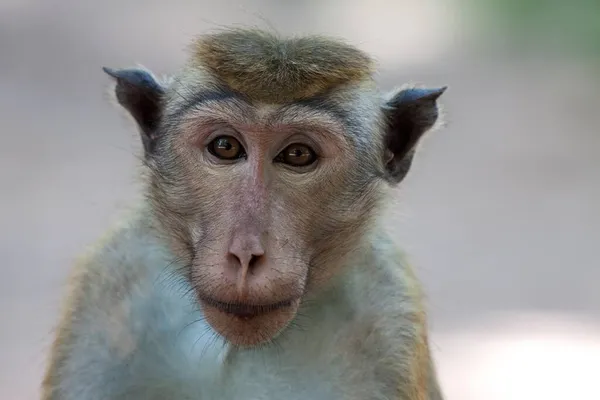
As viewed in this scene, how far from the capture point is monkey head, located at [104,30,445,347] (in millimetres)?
2537

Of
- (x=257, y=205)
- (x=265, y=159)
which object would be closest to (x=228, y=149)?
(x=265, y=159)

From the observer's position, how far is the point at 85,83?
23.2 ft

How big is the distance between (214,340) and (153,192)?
17.0 inches

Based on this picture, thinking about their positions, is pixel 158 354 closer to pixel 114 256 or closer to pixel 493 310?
pixel 114 256

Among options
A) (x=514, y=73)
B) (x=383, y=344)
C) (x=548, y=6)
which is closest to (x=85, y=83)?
(x=514, y=73)

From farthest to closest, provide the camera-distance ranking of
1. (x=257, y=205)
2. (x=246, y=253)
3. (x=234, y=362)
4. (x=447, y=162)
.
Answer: (x=447, y=162)
(x=234, y=362)
(x=257, y=205)
(x=246, y=253)

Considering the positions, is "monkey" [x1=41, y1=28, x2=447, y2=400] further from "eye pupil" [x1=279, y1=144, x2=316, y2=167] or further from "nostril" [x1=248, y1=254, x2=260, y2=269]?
"nostril" [x1=248, y1=254, x2=260, y2=269]

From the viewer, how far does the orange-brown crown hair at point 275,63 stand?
8.84 ft

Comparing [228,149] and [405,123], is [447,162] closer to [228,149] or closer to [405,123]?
[405,123]

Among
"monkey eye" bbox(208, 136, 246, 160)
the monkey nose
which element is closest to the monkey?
"monkey eye" bbox(208, 136, 246, 160)

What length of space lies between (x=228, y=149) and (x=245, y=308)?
1.38 ft

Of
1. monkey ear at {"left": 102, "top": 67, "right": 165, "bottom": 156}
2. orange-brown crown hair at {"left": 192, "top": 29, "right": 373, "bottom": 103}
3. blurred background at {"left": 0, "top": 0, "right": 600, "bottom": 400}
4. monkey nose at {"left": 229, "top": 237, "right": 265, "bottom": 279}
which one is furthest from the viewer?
blurred background at {"left": 0, "top": 0, "right": 600, "bottom": 400}

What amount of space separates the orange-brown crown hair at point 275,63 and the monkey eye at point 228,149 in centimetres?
12

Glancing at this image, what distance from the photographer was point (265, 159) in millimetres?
2662
